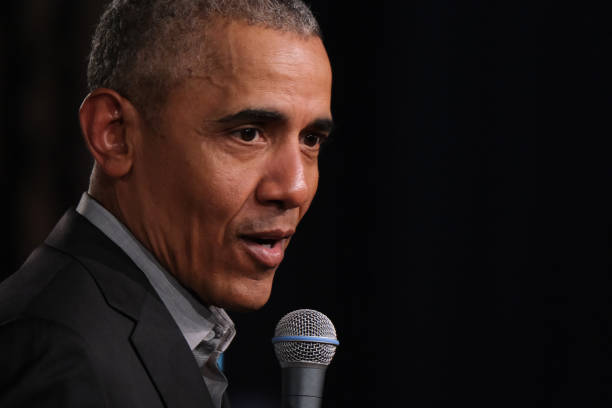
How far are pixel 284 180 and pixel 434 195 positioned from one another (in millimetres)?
1807

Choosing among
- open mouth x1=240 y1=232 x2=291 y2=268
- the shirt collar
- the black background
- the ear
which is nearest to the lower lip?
open mouth x1=240 y1=232 x2=291 y2=268

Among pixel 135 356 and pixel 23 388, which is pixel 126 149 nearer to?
pixel 135 356

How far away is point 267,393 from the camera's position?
3.46m

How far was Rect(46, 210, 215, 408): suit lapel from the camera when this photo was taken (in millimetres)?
1352

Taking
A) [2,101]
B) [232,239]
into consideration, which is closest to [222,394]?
[232,239]

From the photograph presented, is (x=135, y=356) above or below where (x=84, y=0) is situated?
below

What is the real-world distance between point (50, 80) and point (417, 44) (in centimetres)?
142

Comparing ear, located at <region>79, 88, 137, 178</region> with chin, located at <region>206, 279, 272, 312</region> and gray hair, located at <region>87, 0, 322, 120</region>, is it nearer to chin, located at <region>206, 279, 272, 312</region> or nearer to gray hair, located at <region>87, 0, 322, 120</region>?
gray hair, located at <region>87, 0, 322, 120</region>

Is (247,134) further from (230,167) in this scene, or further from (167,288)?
(167,288)

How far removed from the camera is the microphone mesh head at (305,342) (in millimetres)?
1631

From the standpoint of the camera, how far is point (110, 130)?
1.52 m

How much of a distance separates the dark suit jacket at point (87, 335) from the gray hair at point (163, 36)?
26cm

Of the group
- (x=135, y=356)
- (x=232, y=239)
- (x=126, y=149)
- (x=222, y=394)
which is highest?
(x=126, y=149)

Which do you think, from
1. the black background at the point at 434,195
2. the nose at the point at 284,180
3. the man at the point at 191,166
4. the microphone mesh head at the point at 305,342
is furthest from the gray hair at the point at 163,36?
the black background at the point at 434,195
